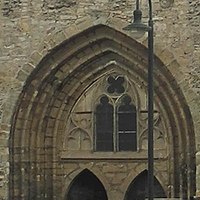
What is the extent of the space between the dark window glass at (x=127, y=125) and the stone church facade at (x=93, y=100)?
0.06 feet

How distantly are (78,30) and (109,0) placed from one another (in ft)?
2.58

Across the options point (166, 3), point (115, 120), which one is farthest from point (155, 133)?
point (166, 3)

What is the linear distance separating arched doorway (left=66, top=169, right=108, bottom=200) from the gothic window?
1.96ft

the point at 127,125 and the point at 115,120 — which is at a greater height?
the point at 115,120

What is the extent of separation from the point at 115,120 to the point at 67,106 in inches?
39.2

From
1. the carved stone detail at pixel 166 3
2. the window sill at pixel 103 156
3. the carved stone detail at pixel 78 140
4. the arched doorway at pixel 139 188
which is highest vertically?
the carved stone detail at pixel 166 3

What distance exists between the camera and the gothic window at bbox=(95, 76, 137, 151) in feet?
56.2

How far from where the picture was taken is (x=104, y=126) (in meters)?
17.2

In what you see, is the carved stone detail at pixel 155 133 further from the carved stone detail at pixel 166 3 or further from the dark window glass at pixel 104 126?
the carved stone detail at pixel 166 3

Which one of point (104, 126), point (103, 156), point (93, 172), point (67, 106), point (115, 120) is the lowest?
point (93, 172)

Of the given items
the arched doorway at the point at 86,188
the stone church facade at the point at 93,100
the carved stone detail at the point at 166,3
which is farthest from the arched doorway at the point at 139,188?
the carved stone detail at the point at 166,3

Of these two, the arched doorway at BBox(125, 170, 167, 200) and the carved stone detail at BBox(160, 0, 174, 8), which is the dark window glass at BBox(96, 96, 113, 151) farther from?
the carved stone detail at BBox(160, 0, 174, 8)

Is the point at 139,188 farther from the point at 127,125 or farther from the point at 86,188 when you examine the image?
the point at 127,125

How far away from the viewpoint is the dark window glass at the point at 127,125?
17.1m
